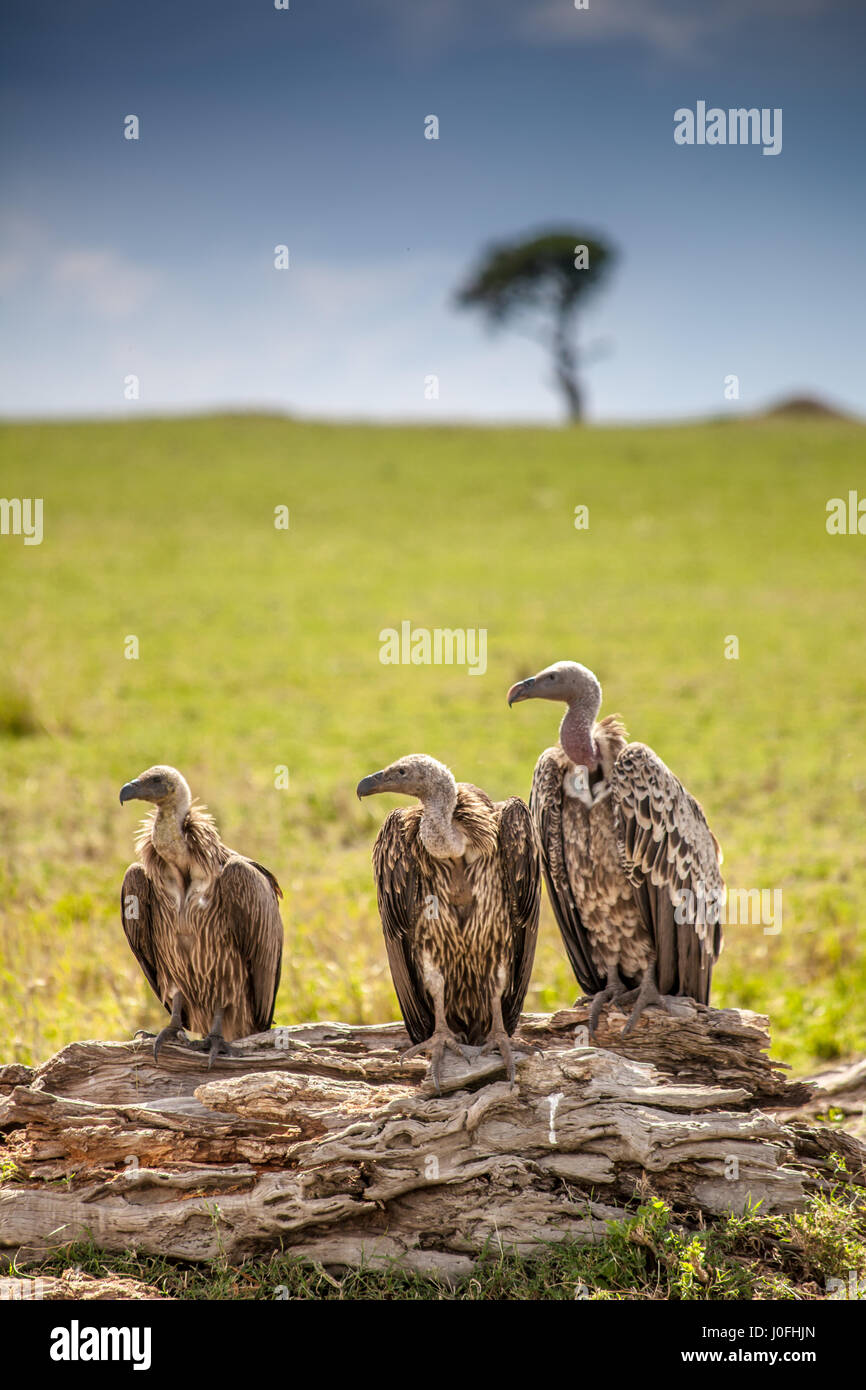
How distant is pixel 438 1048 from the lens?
5531 millimetres

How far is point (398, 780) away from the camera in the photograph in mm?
5125

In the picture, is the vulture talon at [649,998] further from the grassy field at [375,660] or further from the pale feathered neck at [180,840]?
the grassy field at [375,660]

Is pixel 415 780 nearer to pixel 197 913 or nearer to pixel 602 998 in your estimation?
pixel 197 913

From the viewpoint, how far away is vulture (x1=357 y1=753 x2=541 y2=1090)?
5.22 meters

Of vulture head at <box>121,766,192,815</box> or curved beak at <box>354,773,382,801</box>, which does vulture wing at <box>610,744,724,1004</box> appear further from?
vulture head at <box>121,766,192,815</box>

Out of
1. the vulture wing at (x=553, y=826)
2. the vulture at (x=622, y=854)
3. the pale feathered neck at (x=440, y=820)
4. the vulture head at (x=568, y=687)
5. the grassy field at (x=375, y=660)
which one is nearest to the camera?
the pale feathered neck at (x=440, y=820)

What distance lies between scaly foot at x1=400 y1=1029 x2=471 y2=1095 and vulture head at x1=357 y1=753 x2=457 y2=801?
1.31 m

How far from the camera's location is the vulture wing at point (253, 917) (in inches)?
220

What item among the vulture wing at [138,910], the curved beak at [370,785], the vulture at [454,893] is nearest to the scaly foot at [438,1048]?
the vulture at [454,893]

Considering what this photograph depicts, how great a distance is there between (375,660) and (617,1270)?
19.0 metres

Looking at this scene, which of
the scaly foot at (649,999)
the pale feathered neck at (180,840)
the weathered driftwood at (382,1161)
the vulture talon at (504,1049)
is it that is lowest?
the weathered driftwood at (382,1161)

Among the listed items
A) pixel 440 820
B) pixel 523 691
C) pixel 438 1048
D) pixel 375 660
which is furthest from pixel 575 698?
pixel 375 660

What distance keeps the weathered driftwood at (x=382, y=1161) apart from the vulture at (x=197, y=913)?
19.1 inches

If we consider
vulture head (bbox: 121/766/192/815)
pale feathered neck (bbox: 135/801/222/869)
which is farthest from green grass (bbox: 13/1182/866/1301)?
vulture head (bbox: 121/766/192/815)
